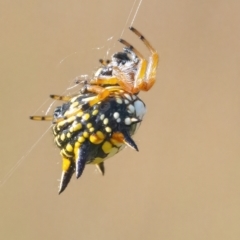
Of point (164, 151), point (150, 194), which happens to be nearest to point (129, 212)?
point (150, 194)

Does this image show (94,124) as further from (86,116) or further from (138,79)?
(138,79)

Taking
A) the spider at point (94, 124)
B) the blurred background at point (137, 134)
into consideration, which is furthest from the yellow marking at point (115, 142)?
the blurred background at point (137, 134)

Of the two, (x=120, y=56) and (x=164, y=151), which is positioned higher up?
(x=120, y=56)

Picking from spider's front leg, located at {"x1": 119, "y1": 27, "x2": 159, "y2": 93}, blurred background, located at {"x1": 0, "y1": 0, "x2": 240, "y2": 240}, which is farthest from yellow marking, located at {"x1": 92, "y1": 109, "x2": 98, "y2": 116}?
blurred background, located at {"x1": 0, "y1": 0, "x2": 240, "y2": 240}

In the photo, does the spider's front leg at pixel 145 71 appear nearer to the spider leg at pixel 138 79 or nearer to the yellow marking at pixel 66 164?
the spider leg at pixel 138 79

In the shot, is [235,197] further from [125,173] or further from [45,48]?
[45,48]

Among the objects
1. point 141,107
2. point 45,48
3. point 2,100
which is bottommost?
point 2,100
